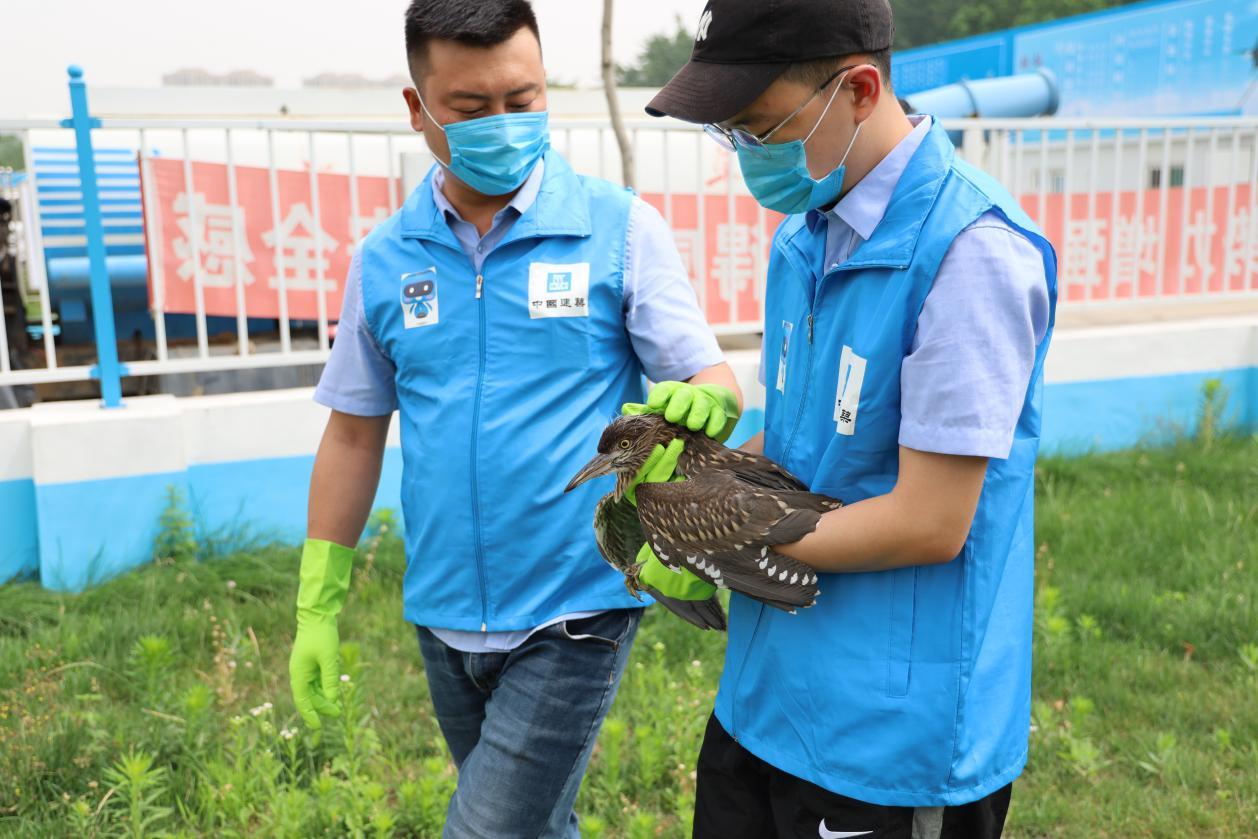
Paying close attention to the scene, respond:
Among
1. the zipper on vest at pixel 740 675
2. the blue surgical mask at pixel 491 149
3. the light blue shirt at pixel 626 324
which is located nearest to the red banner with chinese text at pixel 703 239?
the light blue shirt at pixel 626 324

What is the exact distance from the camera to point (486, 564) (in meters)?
2.22

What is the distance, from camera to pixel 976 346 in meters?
1.47

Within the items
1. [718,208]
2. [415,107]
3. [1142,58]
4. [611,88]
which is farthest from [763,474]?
[1142,58]

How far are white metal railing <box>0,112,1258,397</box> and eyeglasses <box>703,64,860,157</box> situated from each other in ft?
12.8

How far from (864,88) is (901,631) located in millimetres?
804

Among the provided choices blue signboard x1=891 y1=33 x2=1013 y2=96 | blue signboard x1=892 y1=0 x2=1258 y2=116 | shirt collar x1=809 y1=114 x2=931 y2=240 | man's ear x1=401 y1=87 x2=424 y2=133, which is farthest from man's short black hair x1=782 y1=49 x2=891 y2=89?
blue signboard x1=891 y1=33 x2=1013 y2=96

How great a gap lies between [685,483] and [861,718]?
456 millimetres

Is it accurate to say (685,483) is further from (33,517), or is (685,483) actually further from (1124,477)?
(1124,477)

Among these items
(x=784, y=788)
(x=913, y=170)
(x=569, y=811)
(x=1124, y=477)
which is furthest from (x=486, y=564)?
(x=1124, y=477)

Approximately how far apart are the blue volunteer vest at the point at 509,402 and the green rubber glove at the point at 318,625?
258 mm

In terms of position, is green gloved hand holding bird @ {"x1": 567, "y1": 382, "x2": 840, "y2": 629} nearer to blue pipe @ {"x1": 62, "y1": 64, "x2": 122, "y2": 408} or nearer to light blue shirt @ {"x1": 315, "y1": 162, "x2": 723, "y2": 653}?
light blue shirt @ {"x1": 315, "y1": 162, "x2": 723, "y2": 653}

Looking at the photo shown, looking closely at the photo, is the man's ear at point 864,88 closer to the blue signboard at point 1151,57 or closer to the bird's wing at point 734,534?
the bird's wing at point 734,534

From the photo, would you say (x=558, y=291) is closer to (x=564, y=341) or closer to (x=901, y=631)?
(x=564, y=341)

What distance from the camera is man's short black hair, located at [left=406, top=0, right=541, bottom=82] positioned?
2.19 metres
